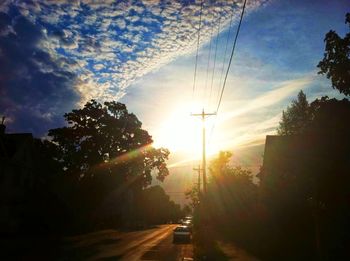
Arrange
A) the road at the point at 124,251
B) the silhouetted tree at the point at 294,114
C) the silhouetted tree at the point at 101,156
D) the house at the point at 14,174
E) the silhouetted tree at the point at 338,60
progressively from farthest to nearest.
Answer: the silhouetted tree at the point at 294,114 < the silhouetted tree at the point at 101,156 < the house at the point at 14,174 < the silhouetted tree at the point at 338,60 < the road at the point at 124,251

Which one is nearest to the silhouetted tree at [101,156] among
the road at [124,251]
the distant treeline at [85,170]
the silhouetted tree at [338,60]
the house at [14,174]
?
the distant treeline at [85,170]

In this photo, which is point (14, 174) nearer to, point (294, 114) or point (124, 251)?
point (124, 251)

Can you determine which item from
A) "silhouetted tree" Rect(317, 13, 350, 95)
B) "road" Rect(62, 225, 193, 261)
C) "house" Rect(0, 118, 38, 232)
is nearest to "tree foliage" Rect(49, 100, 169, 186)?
"house" Rect(0, 118, 38, 232)

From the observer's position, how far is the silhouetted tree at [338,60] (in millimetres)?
28547

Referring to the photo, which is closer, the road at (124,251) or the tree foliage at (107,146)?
the road at (124,251)

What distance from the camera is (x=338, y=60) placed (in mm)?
29125

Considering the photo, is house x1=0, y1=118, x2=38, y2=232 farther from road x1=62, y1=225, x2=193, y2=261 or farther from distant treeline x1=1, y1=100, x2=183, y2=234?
road x1=62, y1=225, x2=193, y2=261

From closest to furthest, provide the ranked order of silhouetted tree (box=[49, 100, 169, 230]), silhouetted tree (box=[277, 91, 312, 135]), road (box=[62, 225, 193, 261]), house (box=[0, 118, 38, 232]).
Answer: road (box=[62, 225, 193, 261]), house (box=[0, 118, 38, 232]), silhouetted tree (box=[49, 100, 169, 230]), silhouetted tree (box=[277, 91, 312, 135])

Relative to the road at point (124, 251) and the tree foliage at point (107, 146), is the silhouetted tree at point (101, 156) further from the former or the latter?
the road at point (124, 251)

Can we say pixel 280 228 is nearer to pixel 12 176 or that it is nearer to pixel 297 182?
pixel 297 182

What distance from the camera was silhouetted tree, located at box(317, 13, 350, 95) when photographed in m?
28.5

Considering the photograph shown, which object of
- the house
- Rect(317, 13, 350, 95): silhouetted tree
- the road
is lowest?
the road

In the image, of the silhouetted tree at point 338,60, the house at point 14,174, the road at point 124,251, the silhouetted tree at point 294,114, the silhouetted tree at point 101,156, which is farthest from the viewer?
the silhouetted tree at point 294,114

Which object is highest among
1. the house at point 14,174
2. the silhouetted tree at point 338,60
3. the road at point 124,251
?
the silhouetted tree at point 338,60
